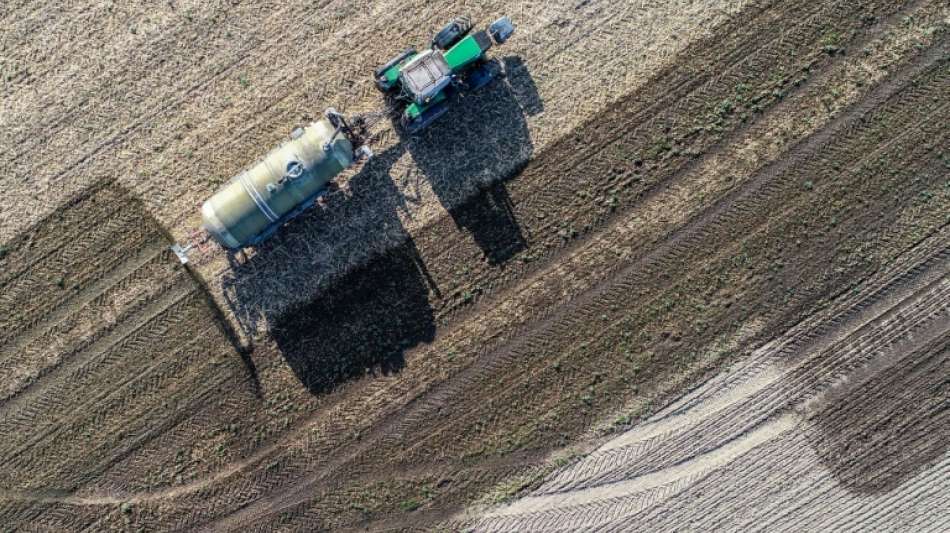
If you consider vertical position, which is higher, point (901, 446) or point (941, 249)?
point (941, 249)

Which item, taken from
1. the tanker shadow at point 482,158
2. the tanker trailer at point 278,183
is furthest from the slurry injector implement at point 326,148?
the tanker shadow at point 482,158

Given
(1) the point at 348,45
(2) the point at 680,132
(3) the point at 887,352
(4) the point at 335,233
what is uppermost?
(1) the point at 348,45

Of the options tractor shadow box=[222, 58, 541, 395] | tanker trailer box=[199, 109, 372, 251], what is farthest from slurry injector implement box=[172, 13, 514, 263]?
tractor shadow box=[222, 58, 541, 395]

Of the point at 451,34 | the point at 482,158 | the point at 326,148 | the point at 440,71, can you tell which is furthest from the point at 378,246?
the point at 451,34

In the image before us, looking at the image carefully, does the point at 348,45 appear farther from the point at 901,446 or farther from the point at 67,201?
the point at 901,446

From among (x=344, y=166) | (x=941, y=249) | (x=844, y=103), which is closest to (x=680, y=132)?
(x=844, y=103)

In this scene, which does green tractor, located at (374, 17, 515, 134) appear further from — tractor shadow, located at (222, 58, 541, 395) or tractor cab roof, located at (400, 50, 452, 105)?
tractor shadow, located at (222, 58, 541, 395)

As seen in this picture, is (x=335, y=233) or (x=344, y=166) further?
(x=335, y=233)

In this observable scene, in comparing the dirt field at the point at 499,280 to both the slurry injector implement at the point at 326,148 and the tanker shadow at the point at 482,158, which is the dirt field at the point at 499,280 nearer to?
the tanker shadow at the point at 482,158
